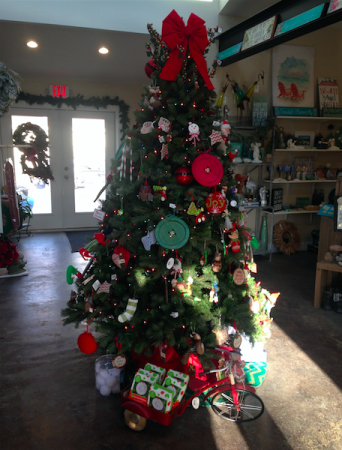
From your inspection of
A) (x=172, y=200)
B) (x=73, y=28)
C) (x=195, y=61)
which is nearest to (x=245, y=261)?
(x=172, y=200)

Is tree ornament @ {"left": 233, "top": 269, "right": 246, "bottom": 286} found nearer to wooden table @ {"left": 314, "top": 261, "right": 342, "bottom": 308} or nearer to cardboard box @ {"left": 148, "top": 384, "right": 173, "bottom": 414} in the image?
cardboard box @ {"left": 148, "top": 384, "right": 173, "bottom": 414}

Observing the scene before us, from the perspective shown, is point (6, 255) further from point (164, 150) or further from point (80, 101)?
point (80, 101)

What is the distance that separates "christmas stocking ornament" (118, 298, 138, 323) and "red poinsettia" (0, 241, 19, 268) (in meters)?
2.64

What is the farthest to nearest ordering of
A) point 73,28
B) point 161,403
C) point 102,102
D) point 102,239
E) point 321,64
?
point 102,102 → point 321,64 → point 73,28 → point 102,239 → point 161,403

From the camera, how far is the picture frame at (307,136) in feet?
16.1

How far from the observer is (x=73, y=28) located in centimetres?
368

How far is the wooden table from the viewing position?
9.97ft

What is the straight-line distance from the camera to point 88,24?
3650mm

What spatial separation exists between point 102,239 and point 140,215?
310mm

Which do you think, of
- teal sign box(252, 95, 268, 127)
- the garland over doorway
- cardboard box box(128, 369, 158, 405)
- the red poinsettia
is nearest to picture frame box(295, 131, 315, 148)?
teal sign box(252, 95, 268, 127)

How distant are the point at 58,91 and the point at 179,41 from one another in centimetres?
469

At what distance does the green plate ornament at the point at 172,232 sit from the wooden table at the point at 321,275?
5.66 feet

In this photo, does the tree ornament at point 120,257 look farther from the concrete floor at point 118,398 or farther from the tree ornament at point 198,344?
the concrete floor at point 118,398

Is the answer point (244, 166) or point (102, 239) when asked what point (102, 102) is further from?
point (102, 239)
